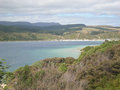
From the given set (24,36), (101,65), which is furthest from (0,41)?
(101,65)

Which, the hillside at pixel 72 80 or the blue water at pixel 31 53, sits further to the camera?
the blue water at pixel 31 53

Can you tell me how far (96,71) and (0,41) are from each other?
160 m

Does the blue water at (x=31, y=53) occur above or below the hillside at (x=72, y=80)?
below

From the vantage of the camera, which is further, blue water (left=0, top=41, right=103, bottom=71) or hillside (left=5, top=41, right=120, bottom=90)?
blue water (left=0, top=41, right=103, bottom=71)

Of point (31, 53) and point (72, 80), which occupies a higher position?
point (72, 80)

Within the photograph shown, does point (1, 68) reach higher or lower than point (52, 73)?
higher

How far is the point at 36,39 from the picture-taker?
185000mm

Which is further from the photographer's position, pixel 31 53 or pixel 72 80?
pixel 31 53

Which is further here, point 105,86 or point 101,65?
point 101,65

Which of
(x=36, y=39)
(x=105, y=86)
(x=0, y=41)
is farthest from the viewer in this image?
(x=36, y=39)

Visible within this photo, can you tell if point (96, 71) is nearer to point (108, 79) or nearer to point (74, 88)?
point (108, 79)

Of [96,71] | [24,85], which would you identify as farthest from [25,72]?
[96,71]

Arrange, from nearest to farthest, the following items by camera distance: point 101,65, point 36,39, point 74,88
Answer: point 74,88 < point 101,65 < point 36,39

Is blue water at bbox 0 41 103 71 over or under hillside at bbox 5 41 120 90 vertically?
under
